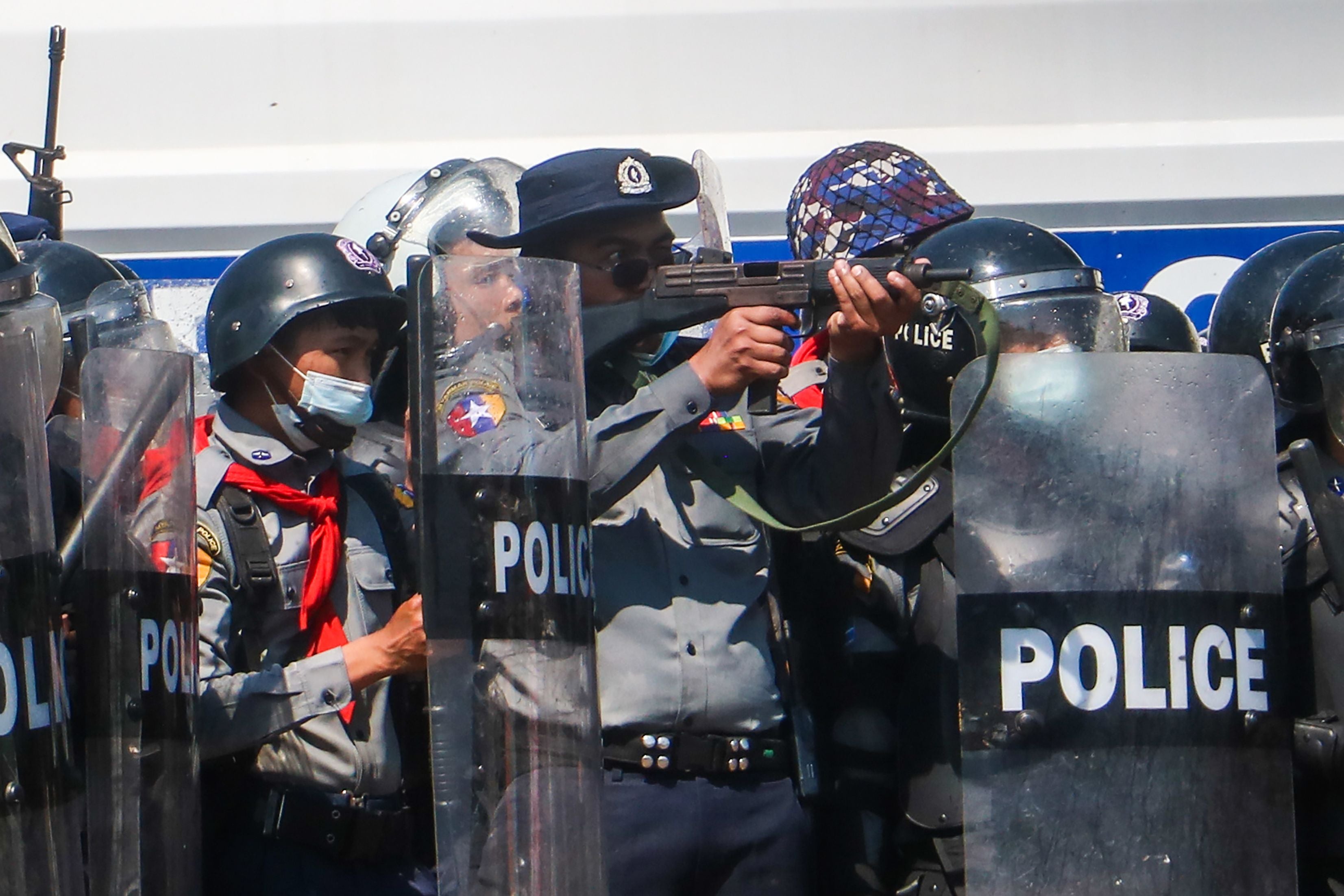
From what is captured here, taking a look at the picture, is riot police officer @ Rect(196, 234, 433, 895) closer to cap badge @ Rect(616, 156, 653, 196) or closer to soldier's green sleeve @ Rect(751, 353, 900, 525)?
cap badge @ Rect(616, 156, 653, 196)

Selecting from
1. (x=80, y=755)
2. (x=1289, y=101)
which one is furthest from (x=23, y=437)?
(x=1289, y=101)

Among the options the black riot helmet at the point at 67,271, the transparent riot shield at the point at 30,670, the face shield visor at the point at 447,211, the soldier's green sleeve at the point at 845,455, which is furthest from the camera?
the face shield visor at the point at 447,211

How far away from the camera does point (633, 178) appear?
113 inches

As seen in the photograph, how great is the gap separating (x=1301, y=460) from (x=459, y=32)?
2.76 m

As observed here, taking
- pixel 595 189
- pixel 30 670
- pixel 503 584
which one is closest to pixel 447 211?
pixel 595 189

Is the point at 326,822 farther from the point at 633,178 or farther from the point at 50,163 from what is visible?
the point at 50,163

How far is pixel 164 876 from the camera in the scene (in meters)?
2.30

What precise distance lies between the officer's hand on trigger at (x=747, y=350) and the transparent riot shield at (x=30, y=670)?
0.94 metres

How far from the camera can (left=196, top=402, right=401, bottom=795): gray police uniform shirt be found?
100.0 inches

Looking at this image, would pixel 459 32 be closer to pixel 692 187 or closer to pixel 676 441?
pixel 692 187

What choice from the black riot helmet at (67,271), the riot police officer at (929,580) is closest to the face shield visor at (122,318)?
the black riot helmet at (67,271)

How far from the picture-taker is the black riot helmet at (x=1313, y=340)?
300cm

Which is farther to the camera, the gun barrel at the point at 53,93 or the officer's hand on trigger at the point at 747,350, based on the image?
the gun barrel at the point at 53,93

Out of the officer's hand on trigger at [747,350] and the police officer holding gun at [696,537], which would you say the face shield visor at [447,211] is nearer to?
the police officer holding gun at [696,537]
